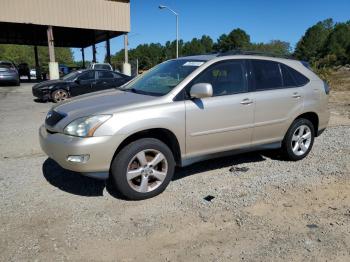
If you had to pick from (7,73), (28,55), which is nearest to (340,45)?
(7,73)

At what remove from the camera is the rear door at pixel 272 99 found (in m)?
5.02

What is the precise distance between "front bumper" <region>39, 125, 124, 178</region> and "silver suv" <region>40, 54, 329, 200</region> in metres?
0.01

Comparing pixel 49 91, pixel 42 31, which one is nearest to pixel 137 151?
pixel 49 91

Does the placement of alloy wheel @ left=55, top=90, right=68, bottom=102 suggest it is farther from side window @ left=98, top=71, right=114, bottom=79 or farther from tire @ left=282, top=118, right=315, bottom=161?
tire @ left=282, top=118, right=315, bottom=161

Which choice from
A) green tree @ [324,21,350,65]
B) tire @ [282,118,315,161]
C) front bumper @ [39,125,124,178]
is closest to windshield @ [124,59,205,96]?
front bumper @ [39,125,124,178]

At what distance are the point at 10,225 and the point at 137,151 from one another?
4.96 feet

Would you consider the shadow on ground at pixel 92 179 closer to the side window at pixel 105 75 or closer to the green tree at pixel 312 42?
the side window at pixel 105 75

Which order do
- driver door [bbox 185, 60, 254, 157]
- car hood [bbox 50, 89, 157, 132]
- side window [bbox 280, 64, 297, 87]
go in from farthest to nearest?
side window [bbox 280, 64, 297, 87]
driver door [bbox 185, 60, 254, 157]
car hood [bbox 50, 89, 157, 132]

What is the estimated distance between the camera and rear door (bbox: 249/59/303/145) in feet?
16.5

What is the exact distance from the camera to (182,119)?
4.28 metres

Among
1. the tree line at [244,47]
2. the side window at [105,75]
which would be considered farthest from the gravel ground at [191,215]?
the tree line at [244,47]

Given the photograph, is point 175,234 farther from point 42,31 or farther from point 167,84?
point 42,31

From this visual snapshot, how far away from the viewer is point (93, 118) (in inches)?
152

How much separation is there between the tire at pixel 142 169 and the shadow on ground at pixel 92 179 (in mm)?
293
